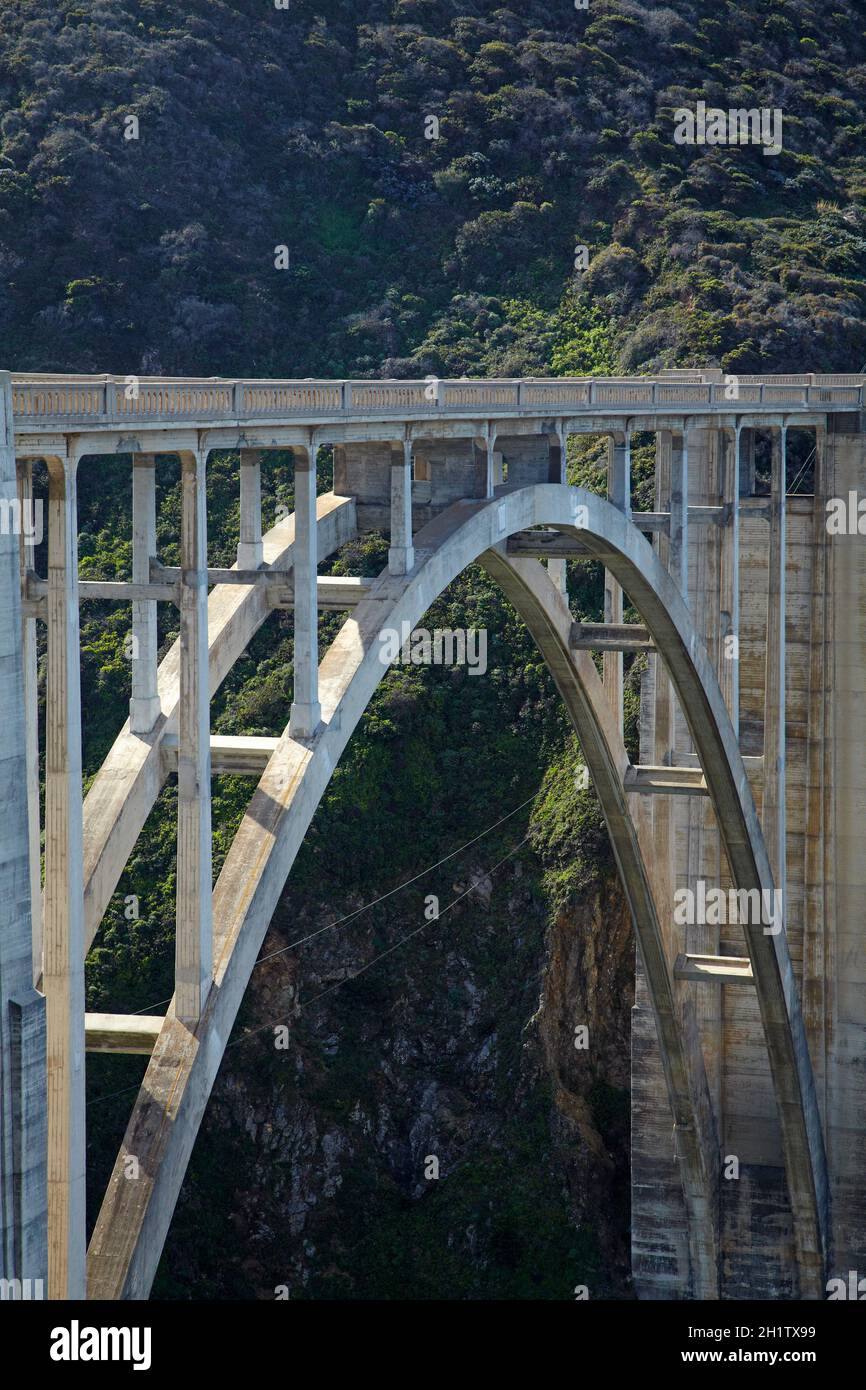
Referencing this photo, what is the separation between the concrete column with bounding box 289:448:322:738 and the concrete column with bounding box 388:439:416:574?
1.67 meters

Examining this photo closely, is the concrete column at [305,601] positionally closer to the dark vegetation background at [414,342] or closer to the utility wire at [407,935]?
the dark vegetation background at [414,342]

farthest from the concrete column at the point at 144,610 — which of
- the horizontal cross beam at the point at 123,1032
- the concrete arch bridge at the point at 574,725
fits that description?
the horizontal cross beam at the point at 123,1032

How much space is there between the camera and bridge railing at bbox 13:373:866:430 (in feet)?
40.1

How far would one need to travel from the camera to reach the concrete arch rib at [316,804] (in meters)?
13.7

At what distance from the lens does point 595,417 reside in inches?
907

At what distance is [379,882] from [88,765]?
6202 millimetres

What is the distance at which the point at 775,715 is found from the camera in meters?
29.2

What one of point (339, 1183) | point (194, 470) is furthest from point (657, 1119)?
point (194, 470)

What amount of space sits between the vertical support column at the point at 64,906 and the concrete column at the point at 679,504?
13776 millimetres

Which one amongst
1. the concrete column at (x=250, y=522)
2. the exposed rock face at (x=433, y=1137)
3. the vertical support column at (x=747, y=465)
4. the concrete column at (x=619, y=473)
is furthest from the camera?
the exposed rock face at (x=433, y=1137)

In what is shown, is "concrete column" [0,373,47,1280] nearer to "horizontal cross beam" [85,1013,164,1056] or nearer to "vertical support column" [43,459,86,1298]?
"vertical support column" [43,459,86,1298]

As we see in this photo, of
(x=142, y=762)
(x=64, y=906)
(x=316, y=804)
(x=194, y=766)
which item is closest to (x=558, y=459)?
(x=316, y=804)

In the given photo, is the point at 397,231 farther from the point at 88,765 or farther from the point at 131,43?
the point at 88,765

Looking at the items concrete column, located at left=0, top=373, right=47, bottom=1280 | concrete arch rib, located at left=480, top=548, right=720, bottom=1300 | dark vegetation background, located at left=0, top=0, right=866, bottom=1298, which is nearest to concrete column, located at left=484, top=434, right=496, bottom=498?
concrete arch rib, located at left=480, top=548, right=720, bottom=1300
